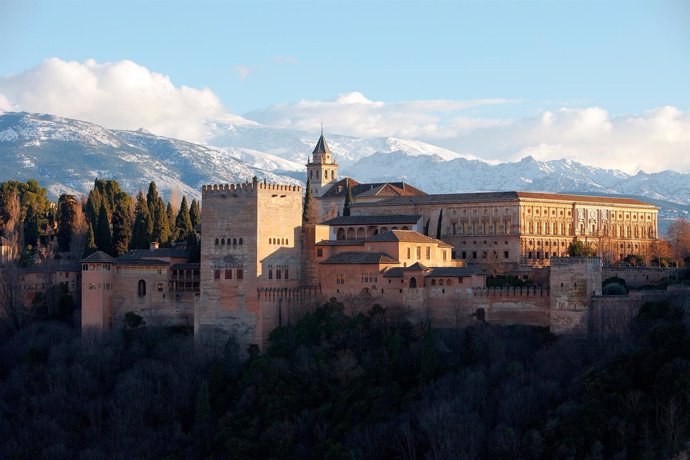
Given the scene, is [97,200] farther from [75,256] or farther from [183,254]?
[183,254]

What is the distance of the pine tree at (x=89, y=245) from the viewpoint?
212 ft

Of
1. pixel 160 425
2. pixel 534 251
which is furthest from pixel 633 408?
pixel 534 251

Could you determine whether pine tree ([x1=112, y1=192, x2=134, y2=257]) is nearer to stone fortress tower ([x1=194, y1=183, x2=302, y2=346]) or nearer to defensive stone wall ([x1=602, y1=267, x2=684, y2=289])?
stone fortress tower ([x1=194, y1=183, x2=302, y2=346])

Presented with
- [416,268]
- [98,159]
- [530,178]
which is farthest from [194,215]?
[530,178]

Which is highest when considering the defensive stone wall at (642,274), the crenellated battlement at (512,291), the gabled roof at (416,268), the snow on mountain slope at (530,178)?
the snow on mountain slope at (530,178)

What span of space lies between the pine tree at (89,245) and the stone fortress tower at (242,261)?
1089 centimetres

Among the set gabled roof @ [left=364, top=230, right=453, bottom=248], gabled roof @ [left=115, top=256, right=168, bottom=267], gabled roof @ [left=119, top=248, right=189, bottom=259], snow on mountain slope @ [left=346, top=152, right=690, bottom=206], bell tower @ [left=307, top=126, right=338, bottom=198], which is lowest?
gabled roof @ [left=115, top=256, right=168, bottom=267]

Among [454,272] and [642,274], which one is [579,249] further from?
[454,272]

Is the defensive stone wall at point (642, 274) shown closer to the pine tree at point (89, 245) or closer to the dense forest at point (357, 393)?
the dense forest at point (357, 393)

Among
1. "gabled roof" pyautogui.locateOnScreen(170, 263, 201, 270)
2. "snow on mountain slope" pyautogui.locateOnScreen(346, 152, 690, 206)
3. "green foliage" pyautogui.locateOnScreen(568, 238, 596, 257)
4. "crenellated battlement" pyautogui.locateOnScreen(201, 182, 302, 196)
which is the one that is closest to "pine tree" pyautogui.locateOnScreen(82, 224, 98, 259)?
"gabled roof" pyautogui.locateOnScreen(170, 263, 201, 270)

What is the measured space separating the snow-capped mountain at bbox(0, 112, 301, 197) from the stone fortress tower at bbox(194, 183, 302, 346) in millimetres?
108268

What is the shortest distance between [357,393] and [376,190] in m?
27.9

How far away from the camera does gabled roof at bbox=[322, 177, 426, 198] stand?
74.4 metres

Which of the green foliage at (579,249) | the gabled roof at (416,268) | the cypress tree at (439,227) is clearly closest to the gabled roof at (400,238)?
the gabled roof at (416,268)
